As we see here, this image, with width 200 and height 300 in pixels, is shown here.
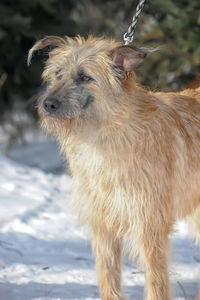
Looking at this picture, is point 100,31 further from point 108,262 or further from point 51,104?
point 51,104

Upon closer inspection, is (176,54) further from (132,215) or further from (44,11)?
(132,215)

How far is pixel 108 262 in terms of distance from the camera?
3686 millimetres

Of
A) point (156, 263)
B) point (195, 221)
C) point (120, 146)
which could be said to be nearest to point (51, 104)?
point (120, 146)

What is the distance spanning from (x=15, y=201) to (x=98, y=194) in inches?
110

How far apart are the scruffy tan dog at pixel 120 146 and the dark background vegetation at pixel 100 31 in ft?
8.70

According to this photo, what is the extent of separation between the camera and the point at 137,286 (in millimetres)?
4211

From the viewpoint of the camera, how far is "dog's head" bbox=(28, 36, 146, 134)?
10.1ft

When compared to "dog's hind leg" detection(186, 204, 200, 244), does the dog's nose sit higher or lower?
higher

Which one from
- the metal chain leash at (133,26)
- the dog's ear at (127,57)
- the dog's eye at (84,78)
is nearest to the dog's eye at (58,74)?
the dog's eye at (84,78)

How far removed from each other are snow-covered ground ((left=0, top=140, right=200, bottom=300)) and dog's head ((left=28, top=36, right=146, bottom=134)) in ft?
4.37

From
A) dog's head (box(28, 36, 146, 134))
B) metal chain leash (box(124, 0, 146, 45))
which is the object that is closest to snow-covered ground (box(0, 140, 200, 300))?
dog's head (box(28, 36, 146, 134))

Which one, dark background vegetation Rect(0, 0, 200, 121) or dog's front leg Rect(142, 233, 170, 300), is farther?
dark background vegetation Rect(0, 0, 200, 121)

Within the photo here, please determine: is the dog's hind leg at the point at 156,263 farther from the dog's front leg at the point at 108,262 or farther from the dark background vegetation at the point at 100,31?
the dark background vegetation at the point at 100,31

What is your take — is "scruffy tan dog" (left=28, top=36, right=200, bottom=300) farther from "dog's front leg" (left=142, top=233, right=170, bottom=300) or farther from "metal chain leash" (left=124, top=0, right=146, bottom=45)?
"metal chain leash" (left=124, top=0, right=146, bottom=45)
